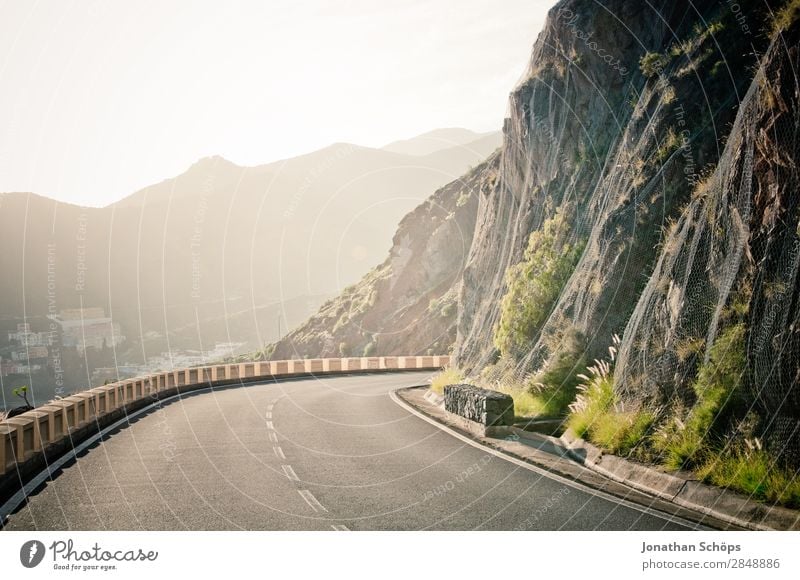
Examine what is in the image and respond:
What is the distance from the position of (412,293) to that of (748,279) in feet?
277

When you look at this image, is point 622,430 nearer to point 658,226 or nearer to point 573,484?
point 573,484

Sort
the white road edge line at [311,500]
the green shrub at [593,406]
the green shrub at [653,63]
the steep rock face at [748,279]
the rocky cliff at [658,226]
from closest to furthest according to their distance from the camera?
the steep rock face at [748,279]
the white road edge line at [311,500]
the rocky cliff at [658,226]
the green shrub at [593,406]
the green shrub at [653,63]

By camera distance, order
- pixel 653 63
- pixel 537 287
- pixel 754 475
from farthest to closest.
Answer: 1. pixel 537 287
2. pixel 653 63
3. pixel 754 475

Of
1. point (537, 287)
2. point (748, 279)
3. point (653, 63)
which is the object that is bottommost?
point (537, 287)

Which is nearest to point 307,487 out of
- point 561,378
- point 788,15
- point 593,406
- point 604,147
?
point 593,406

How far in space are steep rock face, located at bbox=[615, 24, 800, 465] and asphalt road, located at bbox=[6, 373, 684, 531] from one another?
2.45 m

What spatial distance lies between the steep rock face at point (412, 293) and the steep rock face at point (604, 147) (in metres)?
51.1

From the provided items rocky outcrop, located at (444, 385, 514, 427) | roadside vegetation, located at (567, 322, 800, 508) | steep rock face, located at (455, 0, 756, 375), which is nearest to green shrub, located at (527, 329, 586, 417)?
steep rock face, located at (455, 0, 756, 375)

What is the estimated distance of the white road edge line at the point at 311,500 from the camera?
31.1 feet

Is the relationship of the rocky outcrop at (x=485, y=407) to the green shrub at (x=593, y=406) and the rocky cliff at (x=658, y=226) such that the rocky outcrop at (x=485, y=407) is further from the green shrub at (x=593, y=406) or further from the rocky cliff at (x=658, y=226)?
the green shrub at (x=593, y=406)

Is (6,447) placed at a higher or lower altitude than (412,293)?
higher

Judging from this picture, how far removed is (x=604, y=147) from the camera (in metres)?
22.3

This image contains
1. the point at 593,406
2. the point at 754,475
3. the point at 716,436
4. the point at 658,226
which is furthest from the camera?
the point at 658,226

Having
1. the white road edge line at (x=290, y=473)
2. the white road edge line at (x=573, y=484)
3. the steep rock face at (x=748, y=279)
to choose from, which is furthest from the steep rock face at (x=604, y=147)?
the white road edge line at (x=290, y=473)
